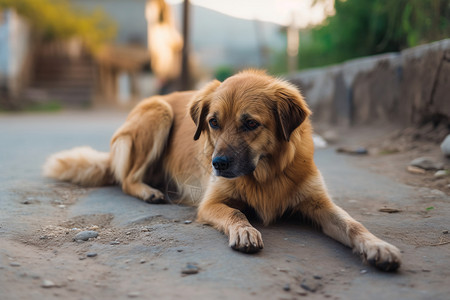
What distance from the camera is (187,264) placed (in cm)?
227

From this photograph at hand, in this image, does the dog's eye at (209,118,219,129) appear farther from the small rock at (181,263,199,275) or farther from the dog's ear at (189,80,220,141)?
the small rock at (181,263,199,275)

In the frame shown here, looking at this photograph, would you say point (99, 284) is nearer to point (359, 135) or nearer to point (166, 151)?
point (166, 151)

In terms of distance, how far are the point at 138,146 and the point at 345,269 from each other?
103 inches

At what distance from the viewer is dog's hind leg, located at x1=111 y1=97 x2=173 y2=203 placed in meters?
4.31

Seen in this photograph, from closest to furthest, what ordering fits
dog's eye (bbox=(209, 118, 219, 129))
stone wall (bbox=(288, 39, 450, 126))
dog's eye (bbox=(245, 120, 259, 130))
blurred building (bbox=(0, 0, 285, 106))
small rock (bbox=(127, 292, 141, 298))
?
1. small rock (bbox=(127, 292, 141, 298))
2. dog's eye (bbox=(245, 120, 259, 130))
3. dog's eye (bbox=(209, 118, 219, 129))
4. stone wall (bbox=(288, 39, 450, 126))
5. blurred building (bbox=(0, 0, 285, 106))

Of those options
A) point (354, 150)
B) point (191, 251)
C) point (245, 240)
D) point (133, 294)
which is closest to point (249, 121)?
point (245, 240)

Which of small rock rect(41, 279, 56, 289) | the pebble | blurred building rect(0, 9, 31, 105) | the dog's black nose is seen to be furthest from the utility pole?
small rock rect(41, 279, 56, 289)

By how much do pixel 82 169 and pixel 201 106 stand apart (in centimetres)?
179

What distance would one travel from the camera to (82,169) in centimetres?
453

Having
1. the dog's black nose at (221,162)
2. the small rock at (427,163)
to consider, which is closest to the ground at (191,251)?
the small rock at (427,163)

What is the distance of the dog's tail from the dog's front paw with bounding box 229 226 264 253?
2.39 meters

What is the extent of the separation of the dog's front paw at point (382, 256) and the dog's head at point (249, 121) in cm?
96

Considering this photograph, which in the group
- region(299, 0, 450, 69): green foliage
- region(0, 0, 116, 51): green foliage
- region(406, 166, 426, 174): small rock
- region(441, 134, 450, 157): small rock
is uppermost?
region(0, 0, 116, 51): green foliage

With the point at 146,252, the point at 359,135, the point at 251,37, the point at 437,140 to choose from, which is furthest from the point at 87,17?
the point at 251,37
